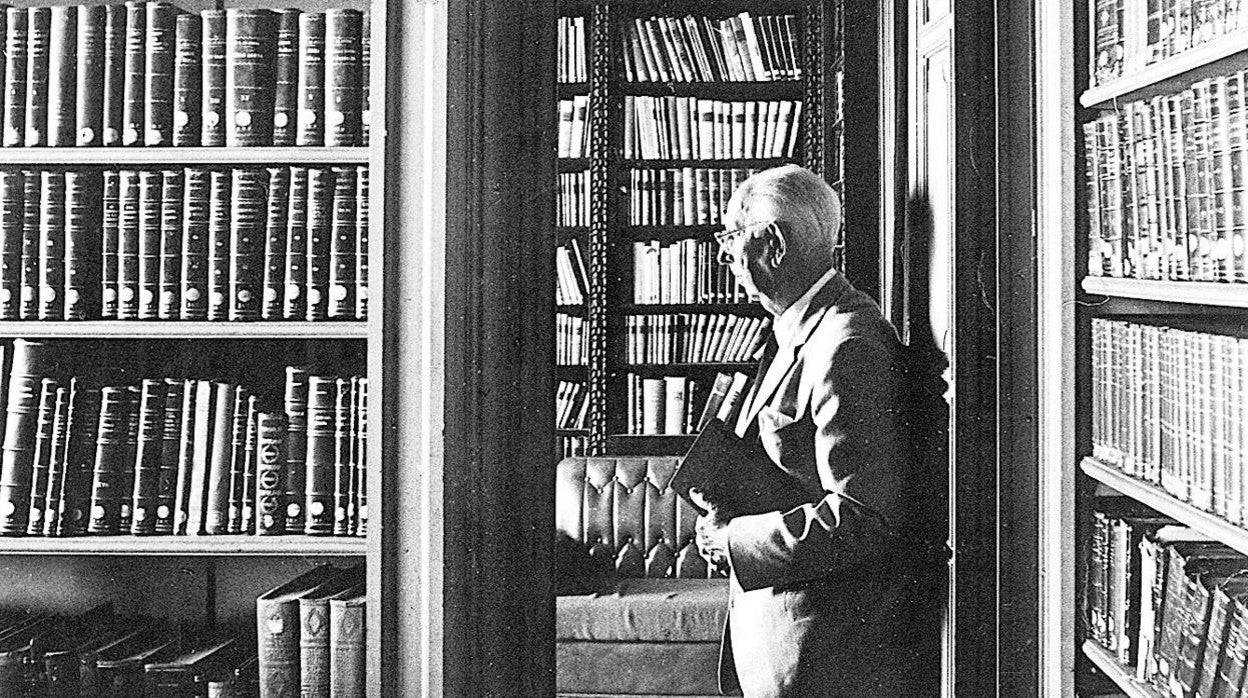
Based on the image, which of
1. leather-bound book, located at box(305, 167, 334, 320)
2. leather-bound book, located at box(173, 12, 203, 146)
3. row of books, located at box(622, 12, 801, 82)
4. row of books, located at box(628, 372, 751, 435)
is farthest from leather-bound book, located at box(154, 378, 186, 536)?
row of books, located at box(622, 12, 801, 82)

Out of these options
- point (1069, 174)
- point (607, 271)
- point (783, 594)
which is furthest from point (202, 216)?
point (607, 271)

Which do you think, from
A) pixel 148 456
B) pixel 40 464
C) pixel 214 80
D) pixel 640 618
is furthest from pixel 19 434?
pixel 640 618

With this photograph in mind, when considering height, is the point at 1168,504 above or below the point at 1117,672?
above

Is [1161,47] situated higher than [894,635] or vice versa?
[1161,47]

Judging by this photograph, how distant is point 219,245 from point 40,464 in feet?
1.16

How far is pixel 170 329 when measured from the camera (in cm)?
154

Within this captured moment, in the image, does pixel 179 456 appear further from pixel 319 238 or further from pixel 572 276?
pixel 572 276

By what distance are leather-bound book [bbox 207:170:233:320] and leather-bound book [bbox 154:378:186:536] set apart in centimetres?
12

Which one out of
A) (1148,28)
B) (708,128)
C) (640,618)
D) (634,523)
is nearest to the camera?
(1148,28)

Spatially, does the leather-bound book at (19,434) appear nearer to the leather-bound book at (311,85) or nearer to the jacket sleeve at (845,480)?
the leather-bound book at (311,85)

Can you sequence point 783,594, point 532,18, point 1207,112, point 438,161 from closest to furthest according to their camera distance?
1. point 532,18
2. point 438,161
3. point 1207,112
4. point 783,594

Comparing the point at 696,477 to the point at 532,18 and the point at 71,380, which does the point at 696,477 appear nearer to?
the point at 71,380

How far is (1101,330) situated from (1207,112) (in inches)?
14.6

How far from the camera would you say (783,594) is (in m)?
1.76
